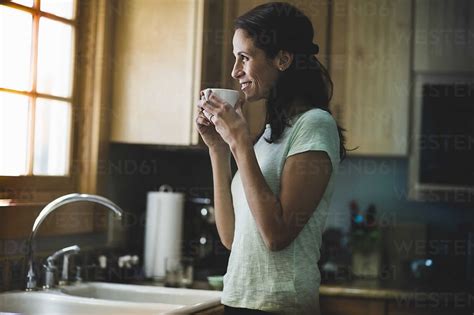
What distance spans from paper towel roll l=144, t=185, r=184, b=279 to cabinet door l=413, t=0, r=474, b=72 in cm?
99

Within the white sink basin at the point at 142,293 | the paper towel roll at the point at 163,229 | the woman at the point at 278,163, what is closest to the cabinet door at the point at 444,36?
the paper towel roll at the point at 163,229

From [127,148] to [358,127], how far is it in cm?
82

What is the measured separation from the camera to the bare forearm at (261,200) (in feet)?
4.63

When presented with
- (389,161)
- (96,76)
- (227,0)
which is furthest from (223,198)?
(389,161)

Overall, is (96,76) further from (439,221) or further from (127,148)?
(439,221)

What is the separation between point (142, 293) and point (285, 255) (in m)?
0.90

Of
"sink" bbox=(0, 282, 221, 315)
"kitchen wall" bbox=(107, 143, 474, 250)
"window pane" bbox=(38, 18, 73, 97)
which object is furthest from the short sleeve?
"kitchen wall" bbox=(107, 143, 474, 250)

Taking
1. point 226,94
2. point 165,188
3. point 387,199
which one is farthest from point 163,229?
point 226,94

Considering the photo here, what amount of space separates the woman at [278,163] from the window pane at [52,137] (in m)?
0.89

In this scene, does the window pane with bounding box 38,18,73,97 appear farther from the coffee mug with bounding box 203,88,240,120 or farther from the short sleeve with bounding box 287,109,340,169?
the short sleeve with bounding box 287,109,340,169

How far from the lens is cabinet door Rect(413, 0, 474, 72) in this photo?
2750 mm

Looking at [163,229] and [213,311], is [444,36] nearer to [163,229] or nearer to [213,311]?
[163,229]

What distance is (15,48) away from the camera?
2.23 m

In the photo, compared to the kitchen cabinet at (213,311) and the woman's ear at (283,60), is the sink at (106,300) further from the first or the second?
the woman's ear at (283,60)
